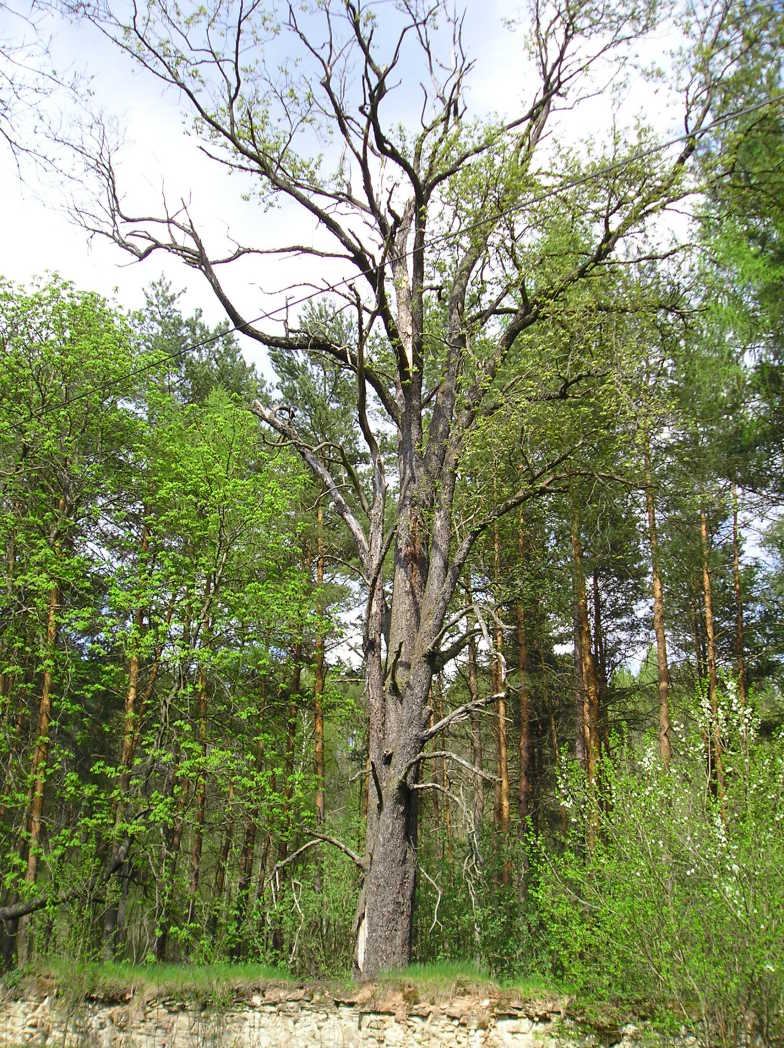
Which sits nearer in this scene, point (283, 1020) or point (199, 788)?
point (283, 1020)

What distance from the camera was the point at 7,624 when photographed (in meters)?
10.7

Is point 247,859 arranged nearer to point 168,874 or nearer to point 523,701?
point 168,874

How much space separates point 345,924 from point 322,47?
11582mm

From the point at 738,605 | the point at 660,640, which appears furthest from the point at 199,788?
the point at 738,605

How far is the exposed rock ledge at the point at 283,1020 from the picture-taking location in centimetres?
596

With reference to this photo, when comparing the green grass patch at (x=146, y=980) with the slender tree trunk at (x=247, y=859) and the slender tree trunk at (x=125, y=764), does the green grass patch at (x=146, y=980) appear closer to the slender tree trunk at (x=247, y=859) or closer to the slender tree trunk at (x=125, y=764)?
the slender tree trunk at (x=125, y=764)

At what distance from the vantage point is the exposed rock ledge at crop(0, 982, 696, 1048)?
235 inches

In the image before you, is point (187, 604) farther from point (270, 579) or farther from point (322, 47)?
point (322, 47)

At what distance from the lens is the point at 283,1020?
6.15 metres

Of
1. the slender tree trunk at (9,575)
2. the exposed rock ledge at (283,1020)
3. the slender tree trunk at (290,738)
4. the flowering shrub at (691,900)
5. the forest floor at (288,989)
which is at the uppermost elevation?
the slender tree trunk at (9,575)

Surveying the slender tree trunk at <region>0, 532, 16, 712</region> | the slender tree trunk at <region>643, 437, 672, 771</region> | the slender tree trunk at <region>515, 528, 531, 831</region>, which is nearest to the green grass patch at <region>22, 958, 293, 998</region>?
the slender tree trunk at <region>0, 532, 16, 712</region>

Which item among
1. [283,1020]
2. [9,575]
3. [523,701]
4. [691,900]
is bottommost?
[283,1020]

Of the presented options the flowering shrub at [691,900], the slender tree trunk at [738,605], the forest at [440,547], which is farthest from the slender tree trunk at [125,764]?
the slender tree trunk at [738,605]

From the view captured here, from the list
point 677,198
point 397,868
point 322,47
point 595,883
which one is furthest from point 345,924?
point 322,47
